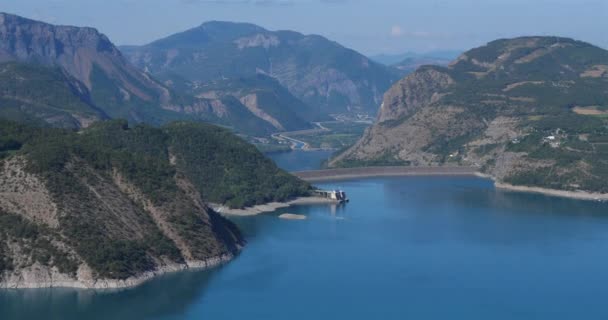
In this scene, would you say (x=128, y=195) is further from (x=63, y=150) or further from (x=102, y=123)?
(x=102, y=123)

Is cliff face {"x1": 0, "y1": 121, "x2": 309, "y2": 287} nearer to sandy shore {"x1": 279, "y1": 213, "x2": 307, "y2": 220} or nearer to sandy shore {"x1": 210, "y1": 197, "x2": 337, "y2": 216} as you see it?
sandy shore {"x1": 279, "y1": 213, "x2": 307, "y2": 220}

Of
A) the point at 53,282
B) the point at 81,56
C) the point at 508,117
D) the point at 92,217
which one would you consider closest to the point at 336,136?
the point at 81,56

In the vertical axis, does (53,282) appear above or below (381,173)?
above

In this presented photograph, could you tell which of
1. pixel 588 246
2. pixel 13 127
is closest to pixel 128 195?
pixel 13 127

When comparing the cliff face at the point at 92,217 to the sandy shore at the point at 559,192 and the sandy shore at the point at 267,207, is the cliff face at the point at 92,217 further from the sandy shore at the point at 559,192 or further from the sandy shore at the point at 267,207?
the sandy shore at the point at 559,192

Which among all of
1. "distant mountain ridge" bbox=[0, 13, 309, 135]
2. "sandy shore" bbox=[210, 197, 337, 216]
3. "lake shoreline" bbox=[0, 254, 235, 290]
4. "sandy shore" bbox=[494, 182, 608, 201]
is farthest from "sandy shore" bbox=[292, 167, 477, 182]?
"lake shoreline" bbox=[0, 254, 235, 290]

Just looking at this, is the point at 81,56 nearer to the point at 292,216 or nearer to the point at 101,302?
the point at 292,216
